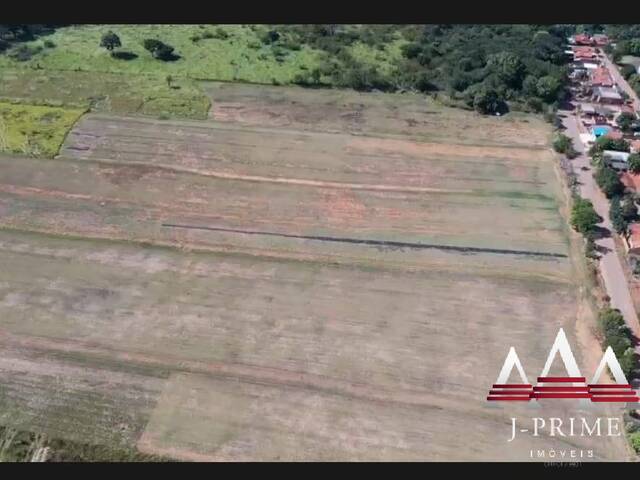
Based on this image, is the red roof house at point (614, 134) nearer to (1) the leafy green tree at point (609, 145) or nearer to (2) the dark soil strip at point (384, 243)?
(1) the leafy green tree at point (609, 145)

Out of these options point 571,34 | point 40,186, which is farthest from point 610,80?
point 40,186

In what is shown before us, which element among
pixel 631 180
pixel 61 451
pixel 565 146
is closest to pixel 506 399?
pixel 61 451

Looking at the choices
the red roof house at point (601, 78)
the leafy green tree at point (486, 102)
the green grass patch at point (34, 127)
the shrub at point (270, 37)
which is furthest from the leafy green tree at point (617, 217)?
the green grass patch at point (34, 127)

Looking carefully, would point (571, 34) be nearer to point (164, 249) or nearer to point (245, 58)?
point (245, 58)

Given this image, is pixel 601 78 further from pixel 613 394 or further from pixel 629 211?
pixel 613 394

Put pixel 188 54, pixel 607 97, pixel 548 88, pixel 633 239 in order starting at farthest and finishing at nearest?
pixel 188 54, pixel 607 97, pixel 548 88, pixel 633 239
